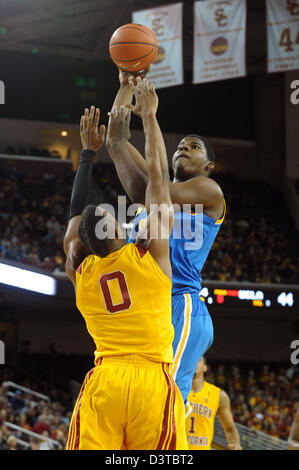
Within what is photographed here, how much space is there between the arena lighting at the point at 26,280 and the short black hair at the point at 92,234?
10.4 m

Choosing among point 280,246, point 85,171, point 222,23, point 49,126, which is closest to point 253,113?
point 280,246

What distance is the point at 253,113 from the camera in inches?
965

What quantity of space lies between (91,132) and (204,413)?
440 cm

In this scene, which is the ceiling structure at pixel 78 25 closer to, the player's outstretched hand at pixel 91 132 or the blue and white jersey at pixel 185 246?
the player's outstretched hand at pixel 91 132

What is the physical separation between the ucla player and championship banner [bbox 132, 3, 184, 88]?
813cm

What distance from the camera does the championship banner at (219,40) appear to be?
477 inches

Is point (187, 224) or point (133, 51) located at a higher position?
point (133, 51)

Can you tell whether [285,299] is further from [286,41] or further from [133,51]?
[133,51]

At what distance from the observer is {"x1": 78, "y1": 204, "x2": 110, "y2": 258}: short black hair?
3289 mm

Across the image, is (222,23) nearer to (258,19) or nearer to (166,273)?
(258,19)

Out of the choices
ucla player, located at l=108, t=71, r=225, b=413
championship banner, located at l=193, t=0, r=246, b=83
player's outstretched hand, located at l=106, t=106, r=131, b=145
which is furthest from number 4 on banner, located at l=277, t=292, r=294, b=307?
player's outstretched hand, located at l=106, t=106, r=131, b=145

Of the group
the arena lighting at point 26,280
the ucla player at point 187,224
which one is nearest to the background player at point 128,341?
the ucla player at point 187,224

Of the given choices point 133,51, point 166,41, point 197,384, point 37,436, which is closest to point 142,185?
point 133,51

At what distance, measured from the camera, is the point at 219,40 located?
12.1 metres
